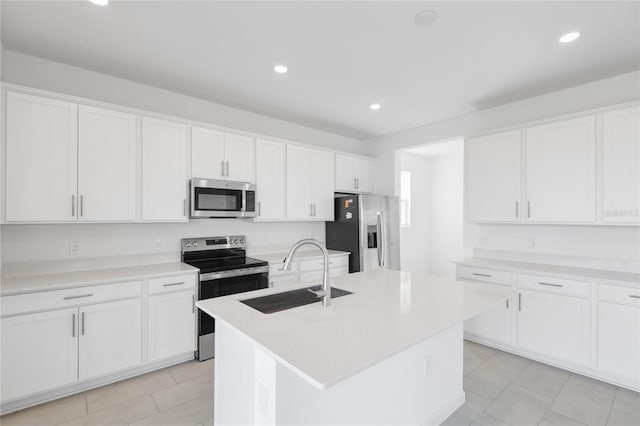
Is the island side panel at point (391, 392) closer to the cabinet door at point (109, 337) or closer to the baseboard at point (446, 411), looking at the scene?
the baseboard at point (446, 411)

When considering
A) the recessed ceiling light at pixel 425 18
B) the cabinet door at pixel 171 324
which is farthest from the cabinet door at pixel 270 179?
the recessed ceiling light at pixel 425 18

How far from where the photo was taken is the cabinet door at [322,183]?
14.0ft

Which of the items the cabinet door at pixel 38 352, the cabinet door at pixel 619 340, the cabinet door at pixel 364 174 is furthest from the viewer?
the cabinet door at pixel 364 174

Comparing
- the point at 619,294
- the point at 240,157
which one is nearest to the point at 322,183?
the point at 240,157

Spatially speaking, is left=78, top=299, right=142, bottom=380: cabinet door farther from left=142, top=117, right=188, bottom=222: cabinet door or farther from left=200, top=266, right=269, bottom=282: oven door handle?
left=142, top=117, right=188, bottom=222: cabinet door

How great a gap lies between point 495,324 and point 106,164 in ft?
14.0

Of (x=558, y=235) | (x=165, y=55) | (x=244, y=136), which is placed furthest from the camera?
(x=244, y=136)

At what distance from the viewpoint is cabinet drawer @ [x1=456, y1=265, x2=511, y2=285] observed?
3.22m

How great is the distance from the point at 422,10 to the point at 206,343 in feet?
11.0

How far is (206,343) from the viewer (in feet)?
9.74

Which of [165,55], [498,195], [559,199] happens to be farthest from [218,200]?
[559,199]

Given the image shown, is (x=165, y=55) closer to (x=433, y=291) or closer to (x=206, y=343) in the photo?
(x=206, y=343)

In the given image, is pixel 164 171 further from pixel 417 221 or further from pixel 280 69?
pixel 417 221

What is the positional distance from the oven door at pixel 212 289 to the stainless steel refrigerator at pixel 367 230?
161cm
